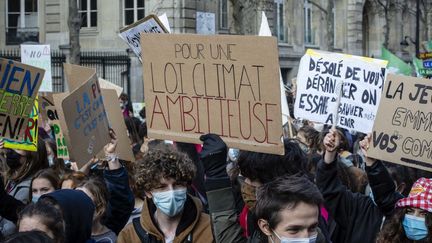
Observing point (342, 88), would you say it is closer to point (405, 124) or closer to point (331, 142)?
point (405, 124)

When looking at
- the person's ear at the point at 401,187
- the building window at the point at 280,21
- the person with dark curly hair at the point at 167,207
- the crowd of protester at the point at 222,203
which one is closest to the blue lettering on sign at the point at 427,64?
the building window at the point at 280,21

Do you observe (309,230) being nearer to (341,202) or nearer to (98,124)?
(341,202)

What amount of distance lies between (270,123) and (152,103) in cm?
82

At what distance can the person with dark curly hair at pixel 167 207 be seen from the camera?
447 centimetres

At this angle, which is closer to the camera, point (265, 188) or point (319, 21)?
point (265, 188)

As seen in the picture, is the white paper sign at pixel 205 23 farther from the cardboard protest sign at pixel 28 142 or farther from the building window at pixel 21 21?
the cardboard protest sign at pixel 28 142

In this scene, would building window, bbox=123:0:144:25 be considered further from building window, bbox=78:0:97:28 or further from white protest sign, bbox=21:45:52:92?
white protest sign, bbox=21:45:52:92

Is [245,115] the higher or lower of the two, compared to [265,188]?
higher

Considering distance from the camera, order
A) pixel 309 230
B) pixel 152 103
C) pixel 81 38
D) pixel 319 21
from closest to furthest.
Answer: pixel 309 230, pixel 152 103, pixel 81 38, pixel 319 21

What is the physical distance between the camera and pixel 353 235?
5.20m

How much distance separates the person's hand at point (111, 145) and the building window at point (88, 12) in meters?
21.6

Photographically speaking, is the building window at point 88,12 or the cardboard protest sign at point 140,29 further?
the building window at point 88,12

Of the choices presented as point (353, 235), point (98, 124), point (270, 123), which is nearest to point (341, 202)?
point (353, 235)

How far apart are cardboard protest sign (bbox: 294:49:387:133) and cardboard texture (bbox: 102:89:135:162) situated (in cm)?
187
